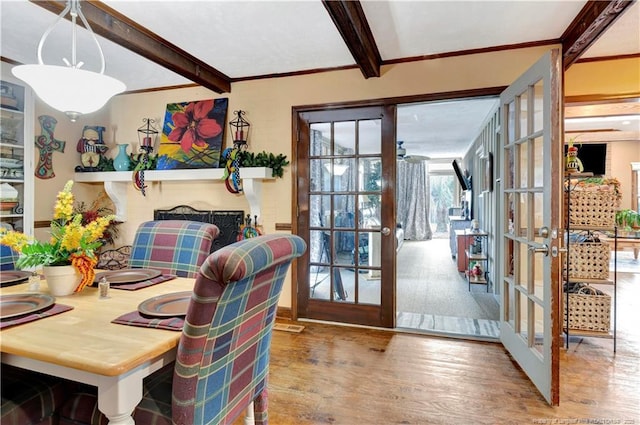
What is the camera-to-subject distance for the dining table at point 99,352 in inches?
39.2

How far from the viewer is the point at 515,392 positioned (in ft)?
7.10

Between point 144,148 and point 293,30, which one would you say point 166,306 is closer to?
point 293,30

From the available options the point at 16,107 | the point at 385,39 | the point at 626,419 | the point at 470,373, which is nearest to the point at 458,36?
the point at 385,39

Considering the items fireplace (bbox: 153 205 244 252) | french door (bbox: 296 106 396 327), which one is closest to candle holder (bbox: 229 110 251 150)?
french door (bbox: 296 106 396 327)

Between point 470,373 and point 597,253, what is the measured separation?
1.39 metres

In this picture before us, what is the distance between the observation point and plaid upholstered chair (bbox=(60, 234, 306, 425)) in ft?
3.36

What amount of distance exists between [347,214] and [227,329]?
7.66 feet

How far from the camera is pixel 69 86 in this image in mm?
1574

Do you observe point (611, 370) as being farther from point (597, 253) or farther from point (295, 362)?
point (295, 362)

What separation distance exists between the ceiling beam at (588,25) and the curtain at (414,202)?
7.72 meters

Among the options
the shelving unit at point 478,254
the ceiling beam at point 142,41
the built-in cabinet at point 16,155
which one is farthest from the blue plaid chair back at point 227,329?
the shelving unit at point 478,254

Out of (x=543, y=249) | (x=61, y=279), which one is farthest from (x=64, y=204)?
(x=543, y=249)

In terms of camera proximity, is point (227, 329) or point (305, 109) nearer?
point (227, 329)

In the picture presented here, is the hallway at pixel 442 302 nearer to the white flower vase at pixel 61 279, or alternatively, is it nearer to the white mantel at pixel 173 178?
the white mantel at pixel 173 178
